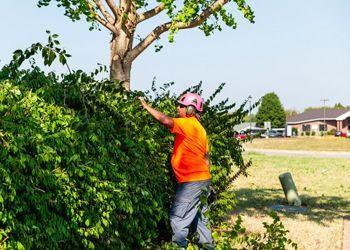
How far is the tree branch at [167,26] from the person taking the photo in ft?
31.6

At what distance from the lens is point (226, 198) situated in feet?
→ 24.0

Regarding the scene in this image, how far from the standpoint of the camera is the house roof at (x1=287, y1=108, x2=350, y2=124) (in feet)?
321

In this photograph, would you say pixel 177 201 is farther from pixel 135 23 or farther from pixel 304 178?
pixel 304 178

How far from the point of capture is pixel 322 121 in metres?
106

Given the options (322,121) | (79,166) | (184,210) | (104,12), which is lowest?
(184,210)

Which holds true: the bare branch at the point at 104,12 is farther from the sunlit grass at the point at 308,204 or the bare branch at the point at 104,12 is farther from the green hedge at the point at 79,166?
the green hedge at the point at 79,166

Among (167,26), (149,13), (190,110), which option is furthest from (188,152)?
(149,13)

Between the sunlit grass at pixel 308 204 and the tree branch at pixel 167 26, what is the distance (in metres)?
2.77

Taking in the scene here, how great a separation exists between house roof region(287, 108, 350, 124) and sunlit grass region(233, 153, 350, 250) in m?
78.6

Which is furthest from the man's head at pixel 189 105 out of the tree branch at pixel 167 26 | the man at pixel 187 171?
the tree branch at pixel 167 26

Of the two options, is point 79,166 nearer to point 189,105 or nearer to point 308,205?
point 189,105

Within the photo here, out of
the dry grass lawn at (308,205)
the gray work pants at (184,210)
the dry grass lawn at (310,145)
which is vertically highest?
the dry grass lawn at (310,145)

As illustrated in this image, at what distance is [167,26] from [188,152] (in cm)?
417

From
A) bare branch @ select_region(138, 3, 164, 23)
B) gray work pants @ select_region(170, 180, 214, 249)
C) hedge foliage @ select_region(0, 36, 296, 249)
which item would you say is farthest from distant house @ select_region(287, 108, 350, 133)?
hedge foliage @ select_region(0, 36, 296, 249)
